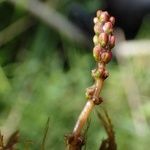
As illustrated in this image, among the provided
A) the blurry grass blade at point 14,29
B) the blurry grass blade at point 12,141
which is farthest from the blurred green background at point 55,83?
the blurry grass blade at point 12,141

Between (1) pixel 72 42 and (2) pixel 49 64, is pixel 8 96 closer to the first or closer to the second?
(2) pixel 49 64

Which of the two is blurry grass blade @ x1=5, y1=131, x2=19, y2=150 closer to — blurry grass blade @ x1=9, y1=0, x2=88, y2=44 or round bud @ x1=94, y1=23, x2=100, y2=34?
round bud @ x1=94, y1=23, x2=100, y2=34

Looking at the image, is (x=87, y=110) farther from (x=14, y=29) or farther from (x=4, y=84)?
(x=14, y=29)

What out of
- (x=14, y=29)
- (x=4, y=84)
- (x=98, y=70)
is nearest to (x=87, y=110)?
(x=98, y=70)

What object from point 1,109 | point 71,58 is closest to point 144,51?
point 71,58

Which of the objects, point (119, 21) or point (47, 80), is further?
point (119, 21)

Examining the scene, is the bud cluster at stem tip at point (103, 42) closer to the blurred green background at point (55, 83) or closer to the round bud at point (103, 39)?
the round bud at point (103, 39)

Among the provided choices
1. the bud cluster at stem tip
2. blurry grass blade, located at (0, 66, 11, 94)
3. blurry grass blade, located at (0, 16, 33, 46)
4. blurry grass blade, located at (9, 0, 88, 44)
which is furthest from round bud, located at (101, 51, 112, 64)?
blurry grass blade, located at (9, 0, 88, 44)
